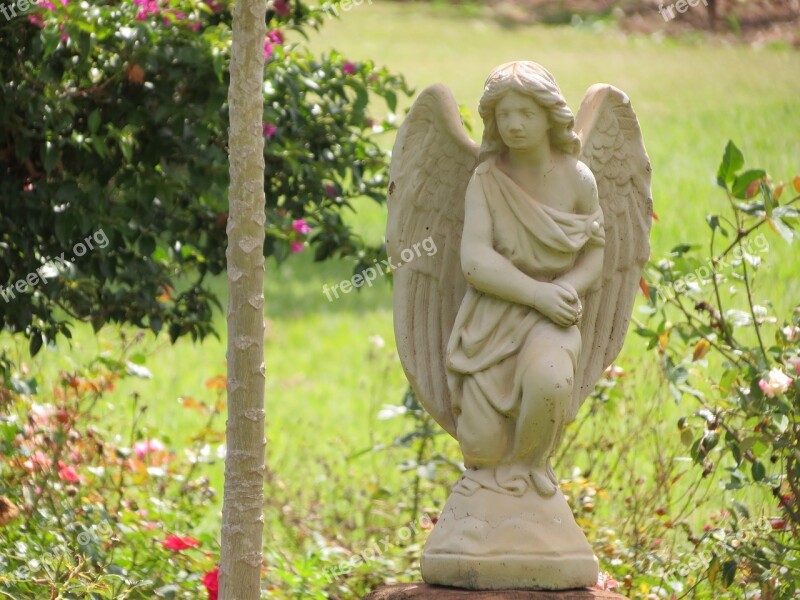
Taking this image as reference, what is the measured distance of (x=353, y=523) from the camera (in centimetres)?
637

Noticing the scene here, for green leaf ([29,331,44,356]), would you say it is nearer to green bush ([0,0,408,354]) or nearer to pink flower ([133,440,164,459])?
green bush ([0,0,408,354])

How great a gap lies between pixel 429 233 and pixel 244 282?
68 centimetres

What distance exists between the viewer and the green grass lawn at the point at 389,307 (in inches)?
269

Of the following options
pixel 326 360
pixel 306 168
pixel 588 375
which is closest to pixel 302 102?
pixel 306 168

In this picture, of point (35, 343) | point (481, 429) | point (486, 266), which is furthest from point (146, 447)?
point (486, 266)

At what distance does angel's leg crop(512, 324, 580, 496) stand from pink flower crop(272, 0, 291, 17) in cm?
234

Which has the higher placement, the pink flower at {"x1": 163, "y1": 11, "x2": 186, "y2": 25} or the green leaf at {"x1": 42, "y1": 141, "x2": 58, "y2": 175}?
the pink flower at {"x1": 163, "y1": 11, "x2": 186, "y2": 25}

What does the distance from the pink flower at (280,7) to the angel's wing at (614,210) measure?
→ 1825mm

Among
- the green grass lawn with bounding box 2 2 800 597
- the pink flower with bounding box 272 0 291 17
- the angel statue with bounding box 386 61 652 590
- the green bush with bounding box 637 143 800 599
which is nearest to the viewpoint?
the angel statue with bounding box 386 61 652 590

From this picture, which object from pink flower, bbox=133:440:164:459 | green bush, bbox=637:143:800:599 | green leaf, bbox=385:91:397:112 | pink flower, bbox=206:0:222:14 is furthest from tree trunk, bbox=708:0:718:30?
pink flower, bbox=133:440:164:459

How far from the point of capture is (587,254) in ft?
13.1

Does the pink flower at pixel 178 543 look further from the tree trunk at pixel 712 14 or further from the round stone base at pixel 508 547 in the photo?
the tree trunk at pixel 712 14

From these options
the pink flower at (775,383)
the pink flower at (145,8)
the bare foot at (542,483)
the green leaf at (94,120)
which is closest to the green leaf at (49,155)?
the green leaf at (94,120)

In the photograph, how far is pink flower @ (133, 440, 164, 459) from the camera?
5.84m
